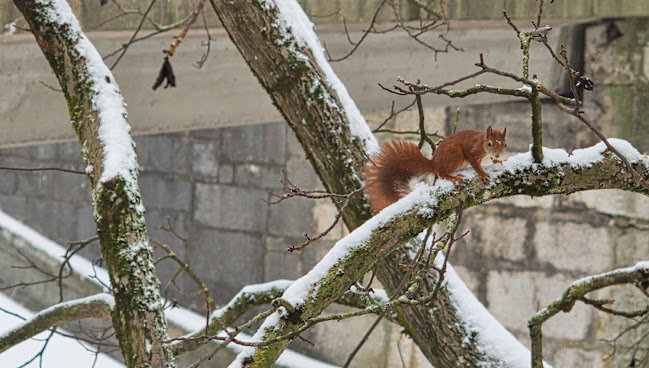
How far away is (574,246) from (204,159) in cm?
226

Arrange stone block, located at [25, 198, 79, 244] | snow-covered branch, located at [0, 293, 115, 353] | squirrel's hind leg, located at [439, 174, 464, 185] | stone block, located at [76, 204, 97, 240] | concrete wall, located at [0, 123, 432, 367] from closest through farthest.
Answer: squirrel's hind leg, located at [439, 174, 464, 185] < snow-covered branch, located at [0, 293, 115, 353] < concrete wall, located at [0, 123, 432, 367] < stone block, located at [76, 204, 97, 240] < stone block, located at [25, 198, 79, 244]

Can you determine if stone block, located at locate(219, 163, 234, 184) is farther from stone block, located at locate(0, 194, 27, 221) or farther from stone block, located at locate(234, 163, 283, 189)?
stone block, located at locate(0, 194, 27, 221)

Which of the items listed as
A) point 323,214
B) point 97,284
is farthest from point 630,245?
point 97,284

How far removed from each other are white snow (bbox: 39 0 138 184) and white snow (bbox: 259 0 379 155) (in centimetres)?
43

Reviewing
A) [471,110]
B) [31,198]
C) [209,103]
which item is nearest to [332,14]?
[209,103]

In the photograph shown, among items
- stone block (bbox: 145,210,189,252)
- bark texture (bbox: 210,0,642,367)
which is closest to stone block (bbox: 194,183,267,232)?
stone block (bbox: 145,210,189,252)

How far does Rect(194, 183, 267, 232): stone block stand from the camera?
404cm

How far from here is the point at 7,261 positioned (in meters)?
5.74

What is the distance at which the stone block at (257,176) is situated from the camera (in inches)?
155

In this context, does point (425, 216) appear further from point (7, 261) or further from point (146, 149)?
point (7, 261)

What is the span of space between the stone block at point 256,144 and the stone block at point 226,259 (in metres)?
0.46

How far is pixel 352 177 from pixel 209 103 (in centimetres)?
83

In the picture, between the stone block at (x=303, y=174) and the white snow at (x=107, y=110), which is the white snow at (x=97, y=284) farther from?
the white snow at (x=107, y=110)

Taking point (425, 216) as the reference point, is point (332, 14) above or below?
above
